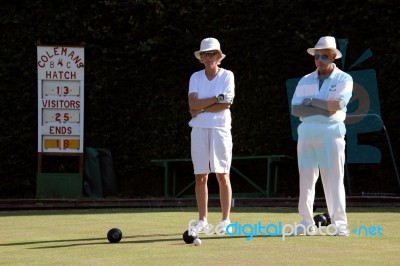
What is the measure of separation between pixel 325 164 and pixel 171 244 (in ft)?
4.24

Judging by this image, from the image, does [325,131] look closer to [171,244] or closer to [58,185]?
[171,244]

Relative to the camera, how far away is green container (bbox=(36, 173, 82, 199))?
40.8 feet

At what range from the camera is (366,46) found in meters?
11.9

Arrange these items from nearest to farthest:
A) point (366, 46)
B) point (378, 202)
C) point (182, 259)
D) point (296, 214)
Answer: point (182, 259)
point (296, 214)
point (378, 202)
point (366, 46)

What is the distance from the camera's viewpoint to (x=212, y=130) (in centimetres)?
782

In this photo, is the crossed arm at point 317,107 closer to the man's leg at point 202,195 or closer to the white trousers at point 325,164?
the white trousers at point 325,164

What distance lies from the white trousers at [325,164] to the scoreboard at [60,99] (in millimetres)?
5384

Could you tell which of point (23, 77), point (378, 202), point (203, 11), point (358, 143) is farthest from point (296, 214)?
point (23, 77)

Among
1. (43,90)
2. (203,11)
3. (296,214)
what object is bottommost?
(296,214)

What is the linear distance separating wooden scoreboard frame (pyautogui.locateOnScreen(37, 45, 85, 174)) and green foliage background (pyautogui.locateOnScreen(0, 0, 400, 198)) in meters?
0.14

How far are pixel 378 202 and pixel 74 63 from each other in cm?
393

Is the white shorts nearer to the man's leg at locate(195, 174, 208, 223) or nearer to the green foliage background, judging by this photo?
the man's leg at locate(195, 174, 208, 223)

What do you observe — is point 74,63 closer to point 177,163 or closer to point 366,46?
point 177,163

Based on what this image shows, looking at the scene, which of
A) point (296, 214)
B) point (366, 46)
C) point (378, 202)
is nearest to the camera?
point (296, 214)
